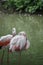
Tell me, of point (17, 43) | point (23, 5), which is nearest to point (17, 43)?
point (17, 43)

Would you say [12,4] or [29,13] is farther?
[12,4]

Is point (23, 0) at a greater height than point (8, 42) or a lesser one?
lesser

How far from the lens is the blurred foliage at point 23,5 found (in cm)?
1844

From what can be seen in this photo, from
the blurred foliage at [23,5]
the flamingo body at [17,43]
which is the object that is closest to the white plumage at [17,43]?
the flamingo body at [17,43]

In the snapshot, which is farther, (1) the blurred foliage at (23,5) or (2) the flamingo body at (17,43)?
(1) the blurred foliage at (23,5)

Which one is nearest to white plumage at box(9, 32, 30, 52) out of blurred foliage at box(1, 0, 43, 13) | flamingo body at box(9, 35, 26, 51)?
flamingo body at box(9, 35, 26, 51)

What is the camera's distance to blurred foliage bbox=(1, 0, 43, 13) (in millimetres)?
18438

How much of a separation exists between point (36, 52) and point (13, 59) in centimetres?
83

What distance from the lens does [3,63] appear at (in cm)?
521

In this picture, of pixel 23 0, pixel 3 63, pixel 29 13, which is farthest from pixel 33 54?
pixel 23 0

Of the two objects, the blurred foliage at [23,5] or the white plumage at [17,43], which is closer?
the white plumage at [17,43]

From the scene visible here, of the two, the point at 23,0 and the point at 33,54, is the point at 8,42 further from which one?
the point at 23,0

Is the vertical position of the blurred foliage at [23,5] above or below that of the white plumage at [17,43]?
below

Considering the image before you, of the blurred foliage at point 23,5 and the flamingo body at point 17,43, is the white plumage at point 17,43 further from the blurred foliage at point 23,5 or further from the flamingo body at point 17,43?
the blurred foliage at point 23,5
